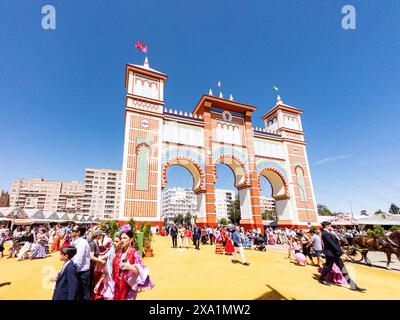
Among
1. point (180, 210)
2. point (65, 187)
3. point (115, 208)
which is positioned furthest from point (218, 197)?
point (65, 187)

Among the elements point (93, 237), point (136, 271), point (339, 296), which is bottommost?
point (339, 296)

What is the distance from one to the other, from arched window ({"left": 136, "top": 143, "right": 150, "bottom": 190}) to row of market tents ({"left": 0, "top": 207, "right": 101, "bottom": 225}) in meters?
16.3

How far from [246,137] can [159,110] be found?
1104cm

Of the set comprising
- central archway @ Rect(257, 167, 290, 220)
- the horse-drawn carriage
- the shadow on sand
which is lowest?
the shadow on sand

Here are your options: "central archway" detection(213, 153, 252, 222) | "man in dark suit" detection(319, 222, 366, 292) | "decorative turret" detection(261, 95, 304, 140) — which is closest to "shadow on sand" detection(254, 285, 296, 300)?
"man in dark suit" detection(319, 222, 366, 292)

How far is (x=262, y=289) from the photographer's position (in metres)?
5.45

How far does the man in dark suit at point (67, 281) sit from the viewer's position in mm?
3018

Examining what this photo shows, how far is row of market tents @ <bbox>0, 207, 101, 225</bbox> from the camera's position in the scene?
21344 mm

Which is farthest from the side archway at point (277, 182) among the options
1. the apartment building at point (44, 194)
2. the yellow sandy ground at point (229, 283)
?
the apartment building at point (44, 194)

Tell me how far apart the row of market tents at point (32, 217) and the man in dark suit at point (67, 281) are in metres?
26.2

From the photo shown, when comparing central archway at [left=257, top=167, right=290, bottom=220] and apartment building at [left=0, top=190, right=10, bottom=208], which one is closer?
central archway at [left=257, top=167, right=290, bottom=220]

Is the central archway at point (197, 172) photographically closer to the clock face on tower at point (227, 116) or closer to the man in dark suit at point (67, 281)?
the clock face on tower at point (227, 116)

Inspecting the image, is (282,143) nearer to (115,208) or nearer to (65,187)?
(115,208)

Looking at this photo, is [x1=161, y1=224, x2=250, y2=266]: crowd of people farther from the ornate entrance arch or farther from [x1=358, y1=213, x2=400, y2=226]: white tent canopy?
[x1=358, y1=213, x2=400, y2=226]: white tent canopy
